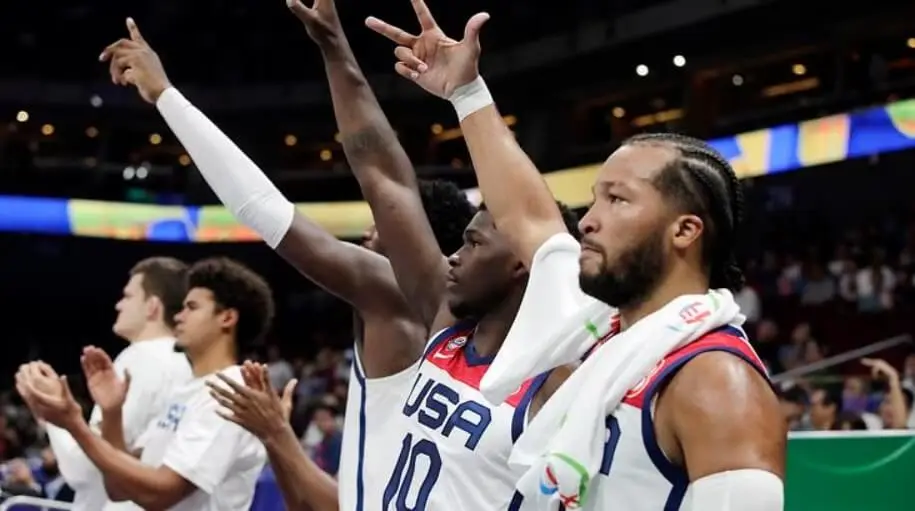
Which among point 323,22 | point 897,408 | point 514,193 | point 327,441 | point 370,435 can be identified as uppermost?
point 327,441

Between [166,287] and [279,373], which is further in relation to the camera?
[279,373]

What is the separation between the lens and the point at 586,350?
2086 mm

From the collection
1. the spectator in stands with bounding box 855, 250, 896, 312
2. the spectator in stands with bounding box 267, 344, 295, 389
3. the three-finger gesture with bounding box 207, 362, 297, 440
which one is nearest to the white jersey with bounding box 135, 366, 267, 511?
the three-finger gesture with bounding box 207, 362, 297, 440

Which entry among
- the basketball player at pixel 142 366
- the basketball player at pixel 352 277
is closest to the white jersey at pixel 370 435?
the basketball player at pixel 352 277

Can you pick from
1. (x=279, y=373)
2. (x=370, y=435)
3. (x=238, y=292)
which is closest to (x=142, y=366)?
(x=238, y=292)

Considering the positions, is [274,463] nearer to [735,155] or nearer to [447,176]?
[735,155]

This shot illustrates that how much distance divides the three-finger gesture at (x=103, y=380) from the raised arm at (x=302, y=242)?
3.07 ft

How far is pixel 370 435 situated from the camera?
2.74 meters

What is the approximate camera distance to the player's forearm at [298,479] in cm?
313

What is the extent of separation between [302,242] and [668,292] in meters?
1.18

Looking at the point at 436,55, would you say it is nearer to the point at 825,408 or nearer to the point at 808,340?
the point at 825,408

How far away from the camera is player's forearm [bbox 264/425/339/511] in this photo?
10.3ft

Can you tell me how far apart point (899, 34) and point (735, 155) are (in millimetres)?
2310

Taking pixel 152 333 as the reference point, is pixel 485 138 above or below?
below
